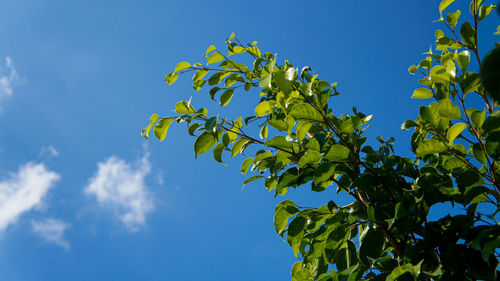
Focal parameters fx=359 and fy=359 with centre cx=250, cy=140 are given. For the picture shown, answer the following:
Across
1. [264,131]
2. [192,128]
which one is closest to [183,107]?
[192,128]

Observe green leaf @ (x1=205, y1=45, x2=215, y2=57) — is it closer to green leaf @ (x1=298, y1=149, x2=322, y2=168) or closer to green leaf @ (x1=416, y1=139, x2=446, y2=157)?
green leaf @ (x1=298, y1=149, x2=322, y2=168)

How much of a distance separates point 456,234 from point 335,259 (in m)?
0.41

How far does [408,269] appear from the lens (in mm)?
1027

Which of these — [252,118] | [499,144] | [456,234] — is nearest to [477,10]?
[499,144]

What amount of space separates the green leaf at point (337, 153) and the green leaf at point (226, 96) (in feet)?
1.82

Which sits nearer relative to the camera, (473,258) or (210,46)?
(473,258)

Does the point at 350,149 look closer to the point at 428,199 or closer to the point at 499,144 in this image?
the point at 428,199

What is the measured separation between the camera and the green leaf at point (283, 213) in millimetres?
1381

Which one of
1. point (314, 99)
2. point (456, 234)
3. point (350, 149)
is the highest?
→ point (314, 99)

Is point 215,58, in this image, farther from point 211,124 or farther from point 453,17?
point 453,17

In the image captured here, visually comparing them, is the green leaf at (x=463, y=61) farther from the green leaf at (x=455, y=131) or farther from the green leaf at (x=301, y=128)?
the green leaf at (x=301, y=128)

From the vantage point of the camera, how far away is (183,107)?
1.39m

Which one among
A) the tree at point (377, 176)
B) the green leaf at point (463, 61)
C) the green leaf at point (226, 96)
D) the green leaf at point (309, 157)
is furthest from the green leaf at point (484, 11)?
the green leaf at point (226, 96)

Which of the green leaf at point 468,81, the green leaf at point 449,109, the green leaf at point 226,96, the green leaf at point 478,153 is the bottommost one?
the green leaf at point 478,153
